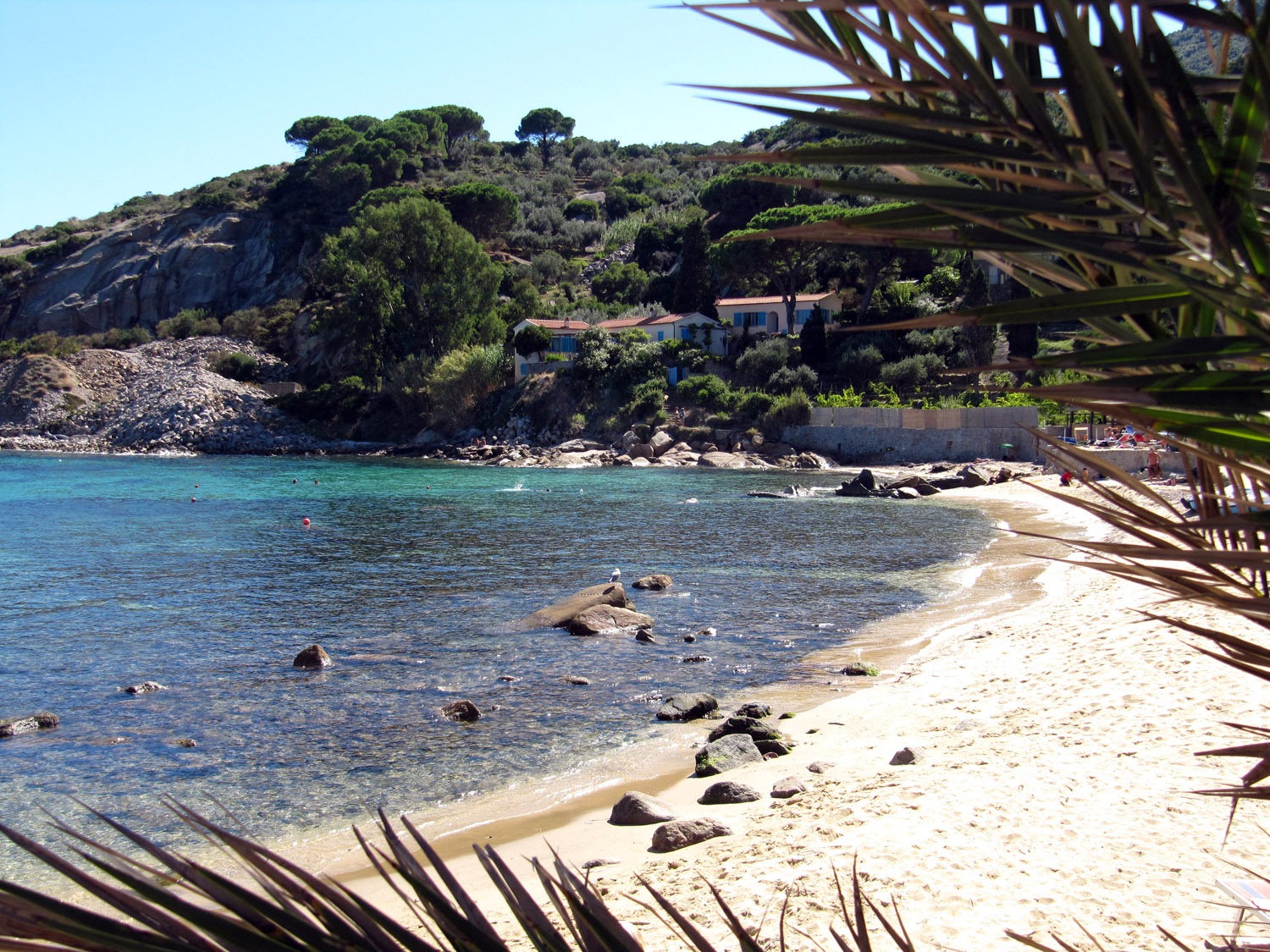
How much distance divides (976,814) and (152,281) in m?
87.6

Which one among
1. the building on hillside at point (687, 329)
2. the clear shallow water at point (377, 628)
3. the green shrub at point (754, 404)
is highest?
the building on hillside at point (687, 329)

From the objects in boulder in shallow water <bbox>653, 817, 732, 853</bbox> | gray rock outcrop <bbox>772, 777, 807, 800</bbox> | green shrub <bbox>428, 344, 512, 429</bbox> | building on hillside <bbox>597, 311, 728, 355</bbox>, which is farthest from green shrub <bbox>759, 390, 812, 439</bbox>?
boulder in shallow water <bbox>653, 817, 732, 853</bbox>

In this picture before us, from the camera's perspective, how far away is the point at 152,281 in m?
78.9

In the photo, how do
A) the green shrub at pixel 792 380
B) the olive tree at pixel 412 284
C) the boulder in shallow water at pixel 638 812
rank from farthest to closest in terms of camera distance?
the olive tree at pixel 412 284 → the green shrub at pixel 792 380 → the boulder in shallow water at pixel 638 812

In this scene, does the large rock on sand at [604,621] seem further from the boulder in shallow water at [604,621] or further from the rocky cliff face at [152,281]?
the rocky cliff face at [152,281]

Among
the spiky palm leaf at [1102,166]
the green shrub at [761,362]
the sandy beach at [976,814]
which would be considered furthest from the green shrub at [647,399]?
the spiky palm leaf at [1102,166]

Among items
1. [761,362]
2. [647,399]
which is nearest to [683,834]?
[761,362]

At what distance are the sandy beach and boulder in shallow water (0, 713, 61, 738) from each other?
483 centimetres

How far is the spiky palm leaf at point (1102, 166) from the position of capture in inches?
33.2

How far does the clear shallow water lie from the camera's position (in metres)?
8.20

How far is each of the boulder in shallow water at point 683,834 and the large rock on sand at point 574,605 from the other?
7407 millimetres

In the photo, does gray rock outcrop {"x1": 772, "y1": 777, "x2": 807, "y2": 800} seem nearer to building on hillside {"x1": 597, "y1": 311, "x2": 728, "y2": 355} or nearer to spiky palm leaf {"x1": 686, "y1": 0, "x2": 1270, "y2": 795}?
spiky palm leaf {"x1": 686, "y1": 0, "x2": 1270, "y2": 795}

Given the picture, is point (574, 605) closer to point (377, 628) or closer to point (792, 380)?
point (377, 628)

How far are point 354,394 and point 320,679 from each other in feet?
164
